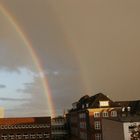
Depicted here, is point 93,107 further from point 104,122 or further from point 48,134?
point 48,134

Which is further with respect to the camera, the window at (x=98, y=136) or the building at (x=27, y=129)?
the building at (x=27, y=129)

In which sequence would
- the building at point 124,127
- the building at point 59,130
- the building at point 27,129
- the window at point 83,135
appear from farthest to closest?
the building at point 59,130
the building at point 27,129
the window at point 83,135
the building at point 124,127

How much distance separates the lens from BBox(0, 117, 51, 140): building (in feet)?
445

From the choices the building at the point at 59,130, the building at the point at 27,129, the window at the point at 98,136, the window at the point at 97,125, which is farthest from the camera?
the building at the point at 59,130

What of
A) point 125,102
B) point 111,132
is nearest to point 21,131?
point 125,102

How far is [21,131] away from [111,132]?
63.4 m

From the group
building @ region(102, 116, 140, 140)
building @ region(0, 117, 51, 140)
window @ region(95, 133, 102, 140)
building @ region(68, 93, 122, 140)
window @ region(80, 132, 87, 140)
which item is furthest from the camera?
building @ region(0, 117, 51, 140)

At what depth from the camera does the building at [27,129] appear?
445 feet

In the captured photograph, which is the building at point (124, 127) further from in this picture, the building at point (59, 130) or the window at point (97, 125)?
the building at point (59, 130)

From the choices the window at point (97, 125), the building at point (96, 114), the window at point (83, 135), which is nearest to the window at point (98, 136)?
the building at point (96, 114)

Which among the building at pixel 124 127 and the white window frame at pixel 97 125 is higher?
the white window frame at pixel 97 125

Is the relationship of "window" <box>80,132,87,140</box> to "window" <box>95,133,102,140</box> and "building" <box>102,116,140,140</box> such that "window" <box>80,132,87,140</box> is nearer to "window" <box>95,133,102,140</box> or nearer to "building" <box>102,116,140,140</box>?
"window" <box>95,133,102,140</box>

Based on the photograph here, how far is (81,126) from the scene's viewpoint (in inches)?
4847

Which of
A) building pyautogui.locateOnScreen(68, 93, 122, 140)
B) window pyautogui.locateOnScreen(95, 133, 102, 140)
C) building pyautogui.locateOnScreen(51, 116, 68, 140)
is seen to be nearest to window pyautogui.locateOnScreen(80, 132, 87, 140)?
building pyautogui.locateOnScreen(68, 93, 122, 140)
